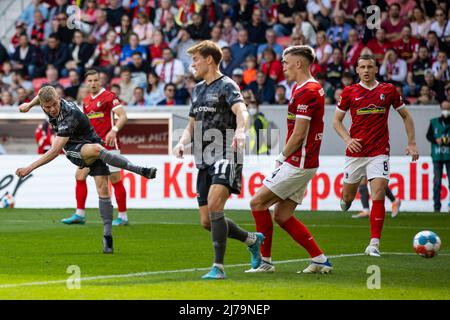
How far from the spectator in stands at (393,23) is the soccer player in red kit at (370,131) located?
37.3 feet

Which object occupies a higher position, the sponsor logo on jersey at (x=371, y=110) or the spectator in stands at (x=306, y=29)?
the spectator in stands at (x=306, y=29)

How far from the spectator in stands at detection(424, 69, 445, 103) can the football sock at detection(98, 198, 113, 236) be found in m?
12.1

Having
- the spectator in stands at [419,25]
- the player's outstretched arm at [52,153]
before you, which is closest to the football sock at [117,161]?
the player's outstretched arm at [52,153]

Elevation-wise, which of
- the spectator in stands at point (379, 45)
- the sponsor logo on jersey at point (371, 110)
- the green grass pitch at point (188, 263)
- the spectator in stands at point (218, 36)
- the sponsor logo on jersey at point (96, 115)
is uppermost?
the spectator in stands at point (218, 36)

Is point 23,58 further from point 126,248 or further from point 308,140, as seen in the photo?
point 308,140

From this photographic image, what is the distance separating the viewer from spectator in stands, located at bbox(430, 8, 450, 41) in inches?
918

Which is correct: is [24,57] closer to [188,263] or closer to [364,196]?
[364,196]

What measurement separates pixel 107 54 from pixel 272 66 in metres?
4.81

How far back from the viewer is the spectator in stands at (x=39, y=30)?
27891mm

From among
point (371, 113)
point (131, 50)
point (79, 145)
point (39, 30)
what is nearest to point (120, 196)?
point (79, 145)

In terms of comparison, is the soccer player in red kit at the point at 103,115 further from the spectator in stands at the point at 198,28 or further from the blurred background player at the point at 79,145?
the spectator in stands at the point at 198,28

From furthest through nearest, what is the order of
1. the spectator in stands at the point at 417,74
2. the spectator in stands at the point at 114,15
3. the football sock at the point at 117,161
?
the spectator in stands at the point at 114,15 → the spectator in stands at the point at 417,74 → the football sock at the point at 117,161

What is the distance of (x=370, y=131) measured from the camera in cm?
1231

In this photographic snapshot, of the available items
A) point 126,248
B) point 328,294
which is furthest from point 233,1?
point 328,294
